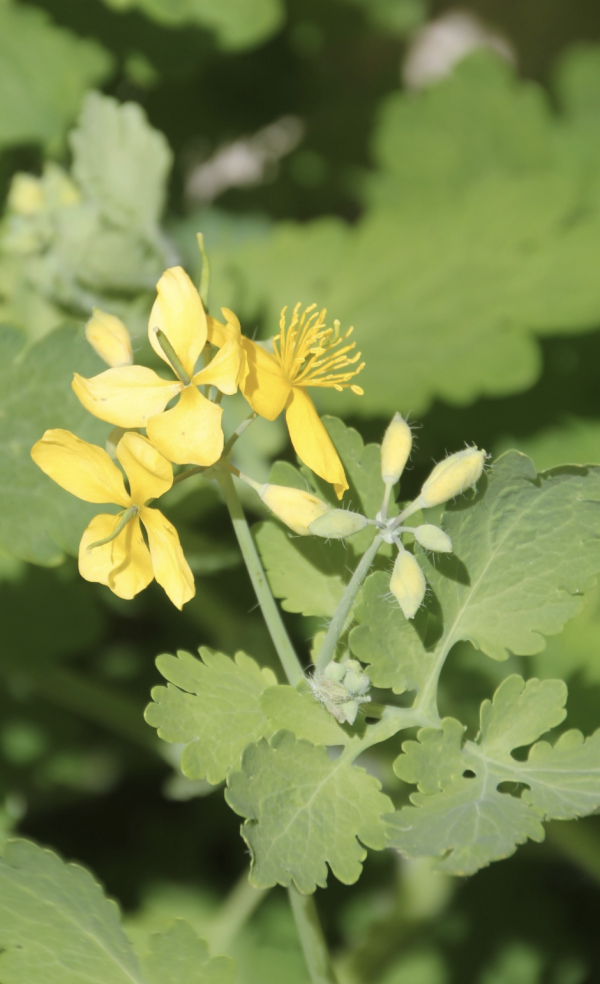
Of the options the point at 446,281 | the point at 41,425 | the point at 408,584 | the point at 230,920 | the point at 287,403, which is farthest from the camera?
the point at 446,281

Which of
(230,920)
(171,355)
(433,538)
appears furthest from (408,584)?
(230,920)

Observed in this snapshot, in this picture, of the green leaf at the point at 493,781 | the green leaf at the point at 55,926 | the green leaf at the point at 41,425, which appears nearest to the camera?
the green leaf at the point at 493,781

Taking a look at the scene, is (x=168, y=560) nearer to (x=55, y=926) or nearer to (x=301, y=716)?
(x=301, y=716)

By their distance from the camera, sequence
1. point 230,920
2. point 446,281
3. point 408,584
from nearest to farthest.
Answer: point 408,584 < point 230,920 < point 446,281

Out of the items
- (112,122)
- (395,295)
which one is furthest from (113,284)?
(395,295)

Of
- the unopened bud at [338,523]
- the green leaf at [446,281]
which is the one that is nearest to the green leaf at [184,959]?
the unopened bud at [338,523]

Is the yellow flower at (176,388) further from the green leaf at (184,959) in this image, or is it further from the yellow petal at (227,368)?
the green leaf at (184,959)

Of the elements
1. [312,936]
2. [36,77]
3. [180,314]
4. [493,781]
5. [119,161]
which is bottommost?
[312,936]
